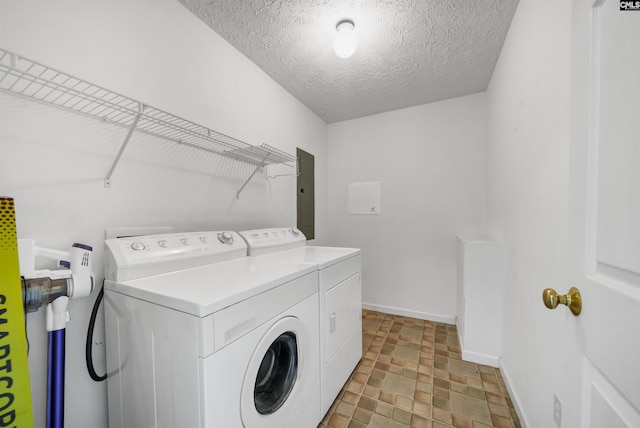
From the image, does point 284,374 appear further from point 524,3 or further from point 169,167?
point 524,3

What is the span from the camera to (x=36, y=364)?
0.89 meters

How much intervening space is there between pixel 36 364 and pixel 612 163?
5.93ft

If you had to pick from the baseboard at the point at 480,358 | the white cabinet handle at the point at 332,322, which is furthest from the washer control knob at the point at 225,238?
the baseboard at the point at 480,358

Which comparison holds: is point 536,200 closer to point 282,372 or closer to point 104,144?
point 282,372

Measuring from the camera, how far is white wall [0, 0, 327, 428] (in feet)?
2.90

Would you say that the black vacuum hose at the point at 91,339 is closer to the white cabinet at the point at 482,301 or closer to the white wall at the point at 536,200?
the white wall at the point at 536,200

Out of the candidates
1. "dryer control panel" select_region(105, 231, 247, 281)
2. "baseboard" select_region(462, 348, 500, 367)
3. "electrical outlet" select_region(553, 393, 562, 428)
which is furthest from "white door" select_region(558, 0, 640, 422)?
"baseboard" select_region(462, 348, 500, 367)

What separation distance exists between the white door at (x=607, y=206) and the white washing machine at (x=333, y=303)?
977 millimetres

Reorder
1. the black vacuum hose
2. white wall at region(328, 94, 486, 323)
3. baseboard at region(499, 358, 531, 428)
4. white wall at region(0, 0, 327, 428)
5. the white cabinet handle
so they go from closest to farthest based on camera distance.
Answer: white wall at region(0, 0, 327, 428)
the black vacuum hose
baseboard at region(499, 358, 531, 428)
the white cabinet handle
white wall at region(328, 94, 486, 323)

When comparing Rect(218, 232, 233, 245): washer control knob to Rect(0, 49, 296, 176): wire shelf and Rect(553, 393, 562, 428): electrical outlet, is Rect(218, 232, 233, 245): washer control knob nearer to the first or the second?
Rect(0, 49, 296, 176): wire shelf

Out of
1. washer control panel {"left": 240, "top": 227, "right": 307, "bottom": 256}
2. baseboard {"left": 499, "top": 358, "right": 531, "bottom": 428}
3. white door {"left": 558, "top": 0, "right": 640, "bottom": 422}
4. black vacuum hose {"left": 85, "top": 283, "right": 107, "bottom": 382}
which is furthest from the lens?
washer control panel {"left": 240, "top": 227, "right": 307, "bottom": 256}

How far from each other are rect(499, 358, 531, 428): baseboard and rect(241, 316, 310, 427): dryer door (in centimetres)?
120

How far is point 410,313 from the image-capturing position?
2723 millimetres

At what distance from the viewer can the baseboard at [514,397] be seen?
50.6 inches
